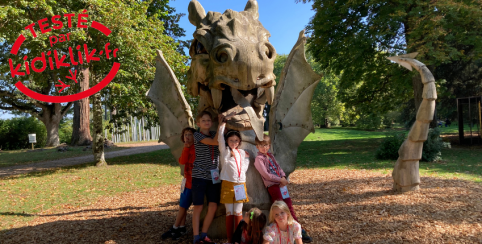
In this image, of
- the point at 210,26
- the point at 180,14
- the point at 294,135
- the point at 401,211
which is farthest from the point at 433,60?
the point at 180,14

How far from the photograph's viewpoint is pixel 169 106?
12.0 feet

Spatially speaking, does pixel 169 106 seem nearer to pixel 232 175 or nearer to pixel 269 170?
pixel 232 175

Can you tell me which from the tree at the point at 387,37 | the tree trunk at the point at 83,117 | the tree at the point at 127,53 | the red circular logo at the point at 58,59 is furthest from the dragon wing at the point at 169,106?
the tree trunk at the point at 83,117

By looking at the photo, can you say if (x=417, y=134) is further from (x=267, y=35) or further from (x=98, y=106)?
(x=98, y=106)

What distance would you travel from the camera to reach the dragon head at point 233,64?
254cm

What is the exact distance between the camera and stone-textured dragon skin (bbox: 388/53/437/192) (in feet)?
15.4

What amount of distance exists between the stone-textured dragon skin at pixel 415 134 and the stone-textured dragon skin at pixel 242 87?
2256 mm

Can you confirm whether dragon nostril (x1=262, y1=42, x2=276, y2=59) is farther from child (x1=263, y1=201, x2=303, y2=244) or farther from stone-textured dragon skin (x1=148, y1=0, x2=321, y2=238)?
child (x1=263, y1=201, x2=303, y2=244)

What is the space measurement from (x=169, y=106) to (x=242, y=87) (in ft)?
4.66

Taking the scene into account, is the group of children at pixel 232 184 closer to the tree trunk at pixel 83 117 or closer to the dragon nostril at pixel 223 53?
the dragon nostril at pixel 223 53

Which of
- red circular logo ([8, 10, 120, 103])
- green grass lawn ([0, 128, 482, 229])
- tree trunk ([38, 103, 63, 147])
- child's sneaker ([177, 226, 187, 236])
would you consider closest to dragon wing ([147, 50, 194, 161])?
child's sneaker ([177, 226, 187, 236])

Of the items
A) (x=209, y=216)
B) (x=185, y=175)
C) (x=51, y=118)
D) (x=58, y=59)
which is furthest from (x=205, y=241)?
(x=51, y=118)

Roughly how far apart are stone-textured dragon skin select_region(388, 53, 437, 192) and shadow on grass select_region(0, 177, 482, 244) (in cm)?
32

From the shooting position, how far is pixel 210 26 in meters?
2.88
